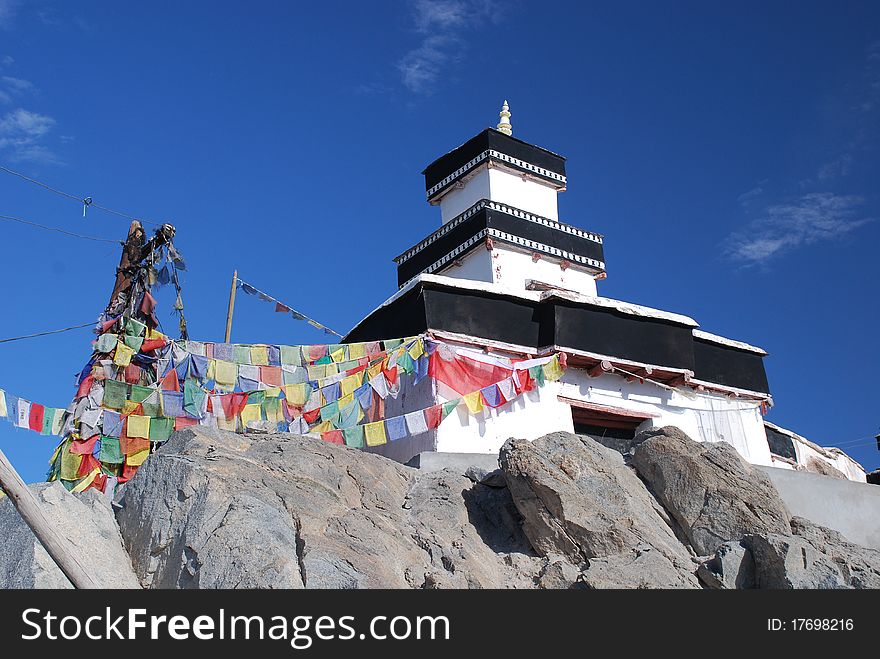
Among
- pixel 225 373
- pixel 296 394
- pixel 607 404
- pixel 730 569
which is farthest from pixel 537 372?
pixel 730 569

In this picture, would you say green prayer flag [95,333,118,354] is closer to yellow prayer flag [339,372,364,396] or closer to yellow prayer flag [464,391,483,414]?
yellow prayer flag [339,372,364,396]

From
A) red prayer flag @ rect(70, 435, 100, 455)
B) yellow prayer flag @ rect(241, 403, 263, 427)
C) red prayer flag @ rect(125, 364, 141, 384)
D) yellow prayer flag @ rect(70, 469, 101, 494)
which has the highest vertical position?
red prayer flag @ rect(125, 364, 141, 384)

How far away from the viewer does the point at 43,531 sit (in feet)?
31.0

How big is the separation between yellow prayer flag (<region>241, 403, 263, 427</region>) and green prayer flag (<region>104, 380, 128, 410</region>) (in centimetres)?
216

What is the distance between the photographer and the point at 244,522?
1136 cm

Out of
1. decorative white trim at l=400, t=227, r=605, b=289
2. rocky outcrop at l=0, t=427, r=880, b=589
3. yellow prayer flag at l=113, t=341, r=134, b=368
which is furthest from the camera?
decorative white trim at l=400, t=227, r=605, b=289

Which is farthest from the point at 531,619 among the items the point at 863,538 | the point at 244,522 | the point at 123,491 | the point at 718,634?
the point at 863,538

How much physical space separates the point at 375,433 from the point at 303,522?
19.2ft

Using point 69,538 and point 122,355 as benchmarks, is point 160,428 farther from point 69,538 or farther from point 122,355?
point 69,538

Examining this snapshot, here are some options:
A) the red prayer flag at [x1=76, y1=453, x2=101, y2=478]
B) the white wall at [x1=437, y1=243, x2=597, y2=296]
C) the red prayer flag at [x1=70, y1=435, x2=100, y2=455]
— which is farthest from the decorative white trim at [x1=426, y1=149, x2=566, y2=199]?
Result: the red prayer flag at [x1=76, y1=453, x2=101, y2=478]

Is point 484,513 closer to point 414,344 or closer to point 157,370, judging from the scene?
point 414,344

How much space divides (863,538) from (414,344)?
9379 millimetres

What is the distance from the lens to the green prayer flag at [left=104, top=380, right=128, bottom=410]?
676 inches

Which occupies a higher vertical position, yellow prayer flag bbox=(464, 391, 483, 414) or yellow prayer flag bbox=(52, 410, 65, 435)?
yellow prayer flag bbox=(464, 391, 483, 414)
